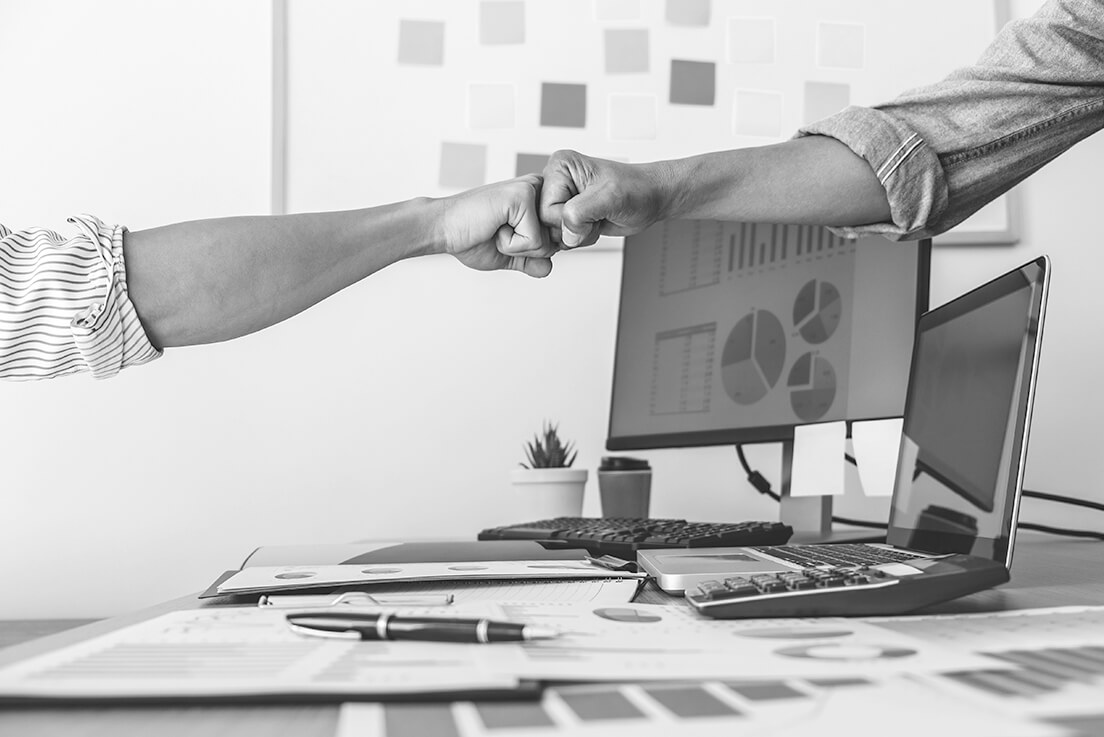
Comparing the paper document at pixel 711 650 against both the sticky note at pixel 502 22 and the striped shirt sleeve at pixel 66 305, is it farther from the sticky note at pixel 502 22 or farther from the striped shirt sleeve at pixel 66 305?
the sticky note at pixel 502 22

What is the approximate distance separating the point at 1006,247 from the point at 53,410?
1642 mm

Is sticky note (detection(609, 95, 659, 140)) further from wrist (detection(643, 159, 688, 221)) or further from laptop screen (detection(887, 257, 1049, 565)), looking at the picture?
laptop screen (detection(887, 257, 1049, 565))

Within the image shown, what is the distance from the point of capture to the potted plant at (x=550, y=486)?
1302 mm

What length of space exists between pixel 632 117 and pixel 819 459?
0.76 m

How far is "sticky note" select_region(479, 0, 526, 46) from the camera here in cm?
164

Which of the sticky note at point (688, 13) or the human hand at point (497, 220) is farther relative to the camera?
the sticky note at point (688, 13)

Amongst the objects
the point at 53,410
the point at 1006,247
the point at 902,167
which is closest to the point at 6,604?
the point at 53,410

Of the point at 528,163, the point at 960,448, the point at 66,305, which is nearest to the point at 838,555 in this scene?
the point at 960,448

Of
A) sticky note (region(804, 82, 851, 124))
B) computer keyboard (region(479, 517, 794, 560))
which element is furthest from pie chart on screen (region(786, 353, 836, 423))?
sticky note (region(804, 82, 851, 124))

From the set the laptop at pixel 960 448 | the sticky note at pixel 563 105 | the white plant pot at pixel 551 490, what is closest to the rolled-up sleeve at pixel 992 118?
the laptop at pixel 960 448

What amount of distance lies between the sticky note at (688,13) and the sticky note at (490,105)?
31cm

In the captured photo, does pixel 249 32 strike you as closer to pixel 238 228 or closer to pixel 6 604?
pixel 238 228

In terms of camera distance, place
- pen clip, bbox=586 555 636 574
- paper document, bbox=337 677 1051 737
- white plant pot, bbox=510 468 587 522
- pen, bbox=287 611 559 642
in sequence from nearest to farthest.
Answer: paper document, bbox=337 677 1051 737 → pen, bbox=287 611 559 642 → pen clip, bbox=586 555 636 574 → white plant pot, bbox=510 468 587 522

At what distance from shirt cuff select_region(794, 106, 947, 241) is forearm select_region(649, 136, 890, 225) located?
0.02 meters
